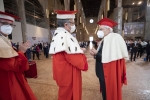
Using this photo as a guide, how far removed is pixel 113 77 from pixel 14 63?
1.58 metres

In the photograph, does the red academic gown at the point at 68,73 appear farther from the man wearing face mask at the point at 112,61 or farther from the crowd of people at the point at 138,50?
the crowd of people at the point at 138,50

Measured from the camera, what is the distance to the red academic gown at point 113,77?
1.81 metres

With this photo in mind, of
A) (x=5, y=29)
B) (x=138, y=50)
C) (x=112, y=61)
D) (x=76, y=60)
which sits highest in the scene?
(x=5, y=29)

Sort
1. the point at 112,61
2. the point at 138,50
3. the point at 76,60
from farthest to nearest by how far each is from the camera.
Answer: the point at 138,50 < the point at 112,61 < the point at 76,60

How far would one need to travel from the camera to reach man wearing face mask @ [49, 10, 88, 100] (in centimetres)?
144

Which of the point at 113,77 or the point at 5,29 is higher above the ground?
the point at 5,29

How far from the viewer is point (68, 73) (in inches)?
61.1

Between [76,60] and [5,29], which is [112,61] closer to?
[76,60]

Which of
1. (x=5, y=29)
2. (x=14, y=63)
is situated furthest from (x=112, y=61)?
(x=5, y=29)

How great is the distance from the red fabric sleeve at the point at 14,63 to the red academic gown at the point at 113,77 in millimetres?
1360

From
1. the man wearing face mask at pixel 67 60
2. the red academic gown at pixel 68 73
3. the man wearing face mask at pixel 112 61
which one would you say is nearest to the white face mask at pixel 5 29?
the man wearing face mask at pixel 67 60

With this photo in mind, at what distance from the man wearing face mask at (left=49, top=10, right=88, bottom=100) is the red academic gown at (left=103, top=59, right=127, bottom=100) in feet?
1.86

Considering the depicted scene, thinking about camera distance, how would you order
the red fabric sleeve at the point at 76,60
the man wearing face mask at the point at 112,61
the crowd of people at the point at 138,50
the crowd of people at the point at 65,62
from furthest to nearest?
1. the crowd of people at the point at 138,50
2. the man wearing face mask at the point at 112,61
3. the red fabric sleeve at the point at 76,60
4. the crowd of people at the point at 65,62

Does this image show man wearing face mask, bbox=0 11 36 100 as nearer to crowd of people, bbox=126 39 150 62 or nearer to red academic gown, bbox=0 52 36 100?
red academic gown, bbox=0 52 36 100
